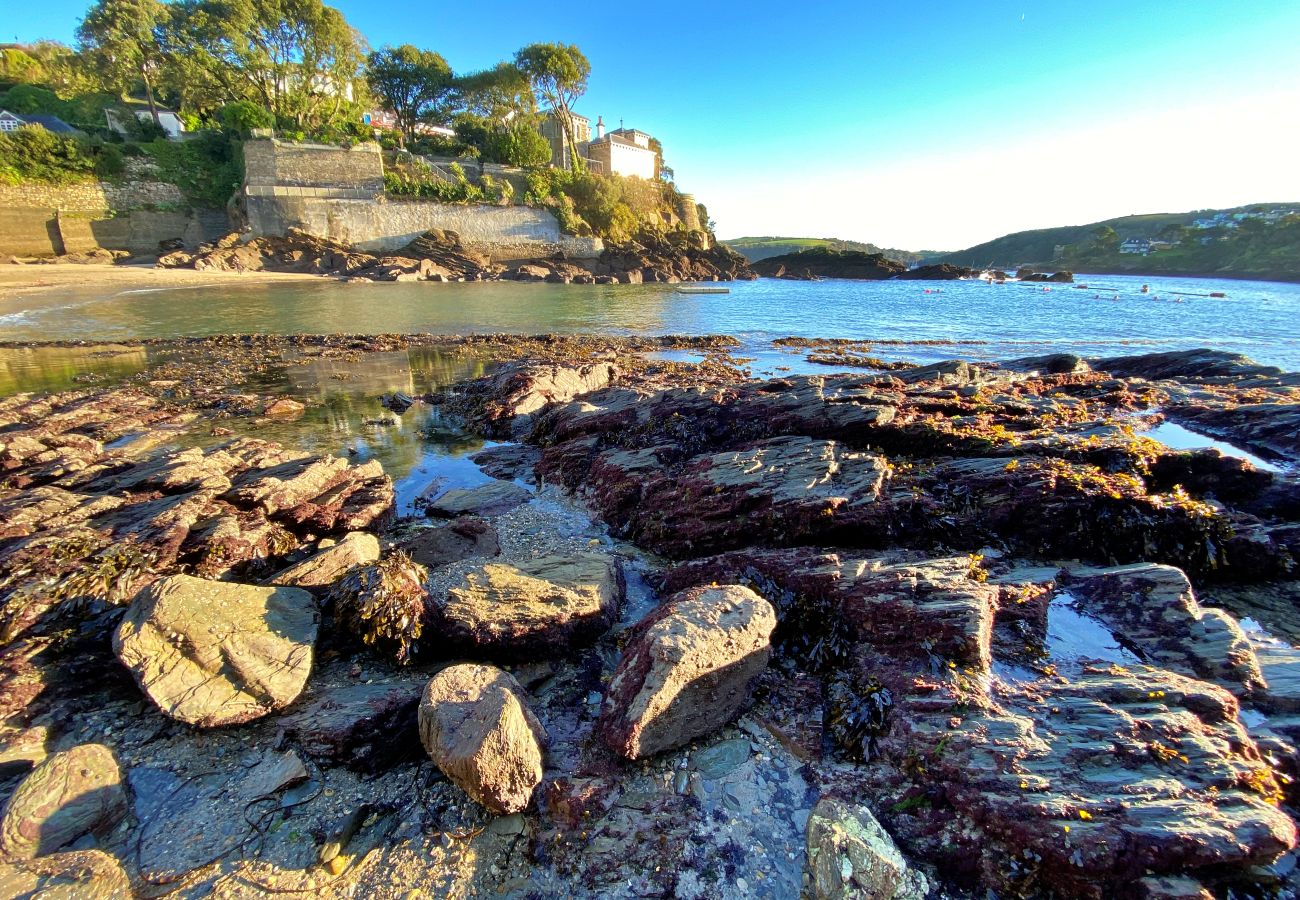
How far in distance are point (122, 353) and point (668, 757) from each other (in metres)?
26.6

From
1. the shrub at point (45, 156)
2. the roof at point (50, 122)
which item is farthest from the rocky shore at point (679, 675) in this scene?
the roof at point (50, 122)

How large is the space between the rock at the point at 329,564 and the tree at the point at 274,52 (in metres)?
75.0

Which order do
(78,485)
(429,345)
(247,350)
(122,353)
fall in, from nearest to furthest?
(78,485) → (122,353) → (247,350) → (429,345)

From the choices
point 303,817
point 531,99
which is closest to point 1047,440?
point 303,817

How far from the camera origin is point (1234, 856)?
9.40ft

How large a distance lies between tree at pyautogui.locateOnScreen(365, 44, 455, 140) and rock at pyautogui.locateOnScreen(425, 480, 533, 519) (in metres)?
87.4

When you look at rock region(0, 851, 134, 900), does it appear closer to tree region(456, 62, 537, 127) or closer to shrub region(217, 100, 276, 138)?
shrub region(217, 100, 276, 138)

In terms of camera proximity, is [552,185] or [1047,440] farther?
[552,185]

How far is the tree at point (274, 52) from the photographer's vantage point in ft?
179

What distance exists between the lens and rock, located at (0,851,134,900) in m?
3.00

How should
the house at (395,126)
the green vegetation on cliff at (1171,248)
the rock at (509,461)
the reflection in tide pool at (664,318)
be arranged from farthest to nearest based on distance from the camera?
the green vegetation on cliff at (1171,248) < the house at (395,126) < the reflection in tide pool at (664,318) < the rock at (509,461)

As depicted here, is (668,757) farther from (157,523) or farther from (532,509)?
(157,523)

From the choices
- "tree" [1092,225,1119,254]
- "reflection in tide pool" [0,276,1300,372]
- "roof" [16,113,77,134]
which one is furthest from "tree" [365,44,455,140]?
"tree" [1092,225,1119,254]

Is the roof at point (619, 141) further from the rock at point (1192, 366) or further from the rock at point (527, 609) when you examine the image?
the rock at point (527, 609)
